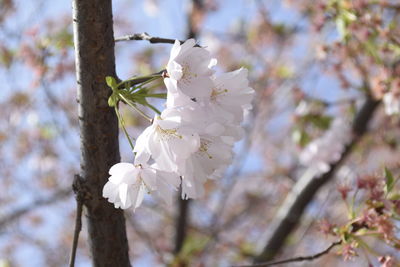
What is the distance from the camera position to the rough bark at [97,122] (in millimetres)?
943

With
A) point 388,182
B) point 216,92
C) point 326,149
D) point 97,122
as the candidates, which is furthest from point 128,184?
point 326,149

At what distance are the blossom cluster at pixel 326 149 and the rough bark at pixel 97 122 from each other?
1827 mm

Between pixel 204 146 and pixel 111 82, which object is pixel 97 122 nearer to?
pixel 111 82

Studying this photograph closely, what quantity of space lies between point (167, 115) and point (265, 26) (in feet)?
10.2

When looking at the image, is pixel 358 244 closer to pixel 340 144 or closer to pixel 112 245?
pixel 112 245

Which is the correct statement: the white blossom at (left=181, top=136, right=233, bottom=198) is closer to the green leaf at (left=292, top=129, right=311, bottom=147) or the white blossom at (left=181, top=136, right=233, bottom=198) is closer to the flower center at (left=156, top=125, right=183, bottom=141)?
the flower center at (left=156, top=125, right=183, bottom=141)

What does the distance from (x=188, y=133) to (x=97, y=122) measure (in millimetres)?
248

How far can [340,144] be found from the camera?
2818mm

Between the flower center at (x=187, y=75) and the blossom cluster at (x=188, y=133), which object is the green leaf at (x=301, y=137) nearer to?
the blossom cluster at (x=188, y=133)

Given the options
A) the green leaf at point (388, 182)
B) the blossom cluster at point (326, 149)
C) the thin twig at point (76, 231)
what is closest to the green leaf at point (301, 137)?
the blossom cluster at point (326, 149)

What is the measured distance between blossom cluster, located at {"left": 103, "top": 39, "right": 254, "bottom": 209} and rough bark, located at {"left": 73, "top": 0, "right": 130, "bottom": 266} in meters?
0.10

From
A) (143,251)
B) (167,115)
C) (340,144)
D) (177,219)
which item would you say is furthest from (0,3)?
(143,251)

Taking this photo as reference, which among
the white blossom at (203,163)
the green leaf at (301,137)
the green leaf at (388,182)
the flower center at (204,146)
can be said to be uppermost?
the green leaf at (301,137)

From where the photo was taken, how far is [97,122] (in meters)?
0.99
